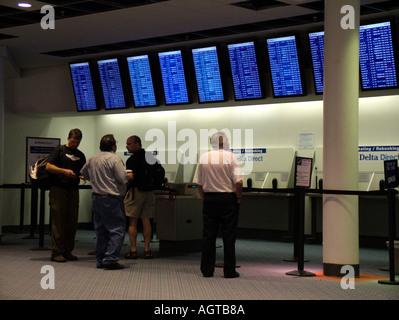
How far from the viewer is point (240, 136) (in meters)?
12.2

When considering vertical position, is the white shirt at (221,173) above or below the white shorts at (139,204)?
above

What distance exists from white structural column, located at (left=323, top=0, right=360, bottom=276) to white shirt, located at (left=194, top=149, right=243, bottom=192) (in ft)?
3.47

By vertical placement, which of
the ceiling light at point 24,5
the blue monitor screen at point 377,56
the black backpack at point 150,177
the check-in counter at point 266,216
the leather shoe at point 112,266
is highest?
the ceiling light at point 24,5

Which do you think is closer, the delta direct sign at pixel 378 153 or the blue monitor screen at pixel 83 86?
the delta direct sign at pixel 378 153

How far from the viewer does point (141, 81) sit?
12141 mm

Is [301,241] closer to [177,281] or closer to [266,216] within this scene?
[177,281]

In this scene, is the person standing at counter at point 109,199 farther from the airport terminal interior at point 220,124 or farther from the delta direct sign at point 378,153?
the delta direct sign at point 378,153

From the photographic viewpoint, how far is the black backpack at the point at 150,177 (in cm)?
895

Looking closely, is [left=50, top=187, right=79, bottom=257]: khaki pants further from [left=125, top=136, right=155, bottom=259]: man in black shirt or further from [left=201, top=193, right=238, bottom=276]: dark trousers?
[left=201, top=193, right=238, bottom=276]: dark trousers

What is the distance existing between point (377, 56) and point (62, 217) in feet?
15.9

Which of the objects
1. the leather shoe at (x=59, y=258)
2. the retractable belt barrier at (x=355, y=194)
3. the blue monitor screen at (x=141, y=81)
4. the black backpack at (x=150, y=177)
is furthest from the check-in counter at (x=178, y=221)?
the blue monitor screen at (x=141, y=81)

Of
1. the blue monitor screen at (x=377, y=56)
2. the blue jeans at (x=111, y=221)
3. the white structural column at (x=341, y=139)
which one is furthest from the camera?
the blue monitor screen at (x=377, y=56)

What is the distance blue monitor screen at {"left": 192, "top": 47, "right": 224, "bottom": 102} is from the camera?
11.2m


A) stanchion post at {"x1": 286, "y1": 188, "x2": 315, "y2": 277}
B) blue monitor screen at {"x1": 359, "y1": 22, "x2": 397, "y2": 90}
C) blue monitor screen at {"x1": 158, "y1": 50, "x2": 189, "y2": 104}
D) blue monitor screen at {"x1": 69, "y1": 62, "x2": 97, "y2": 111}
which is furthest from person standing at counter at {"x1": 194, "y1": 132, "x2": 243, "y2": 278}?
blue monitor screen at {"x1": 69, "y1": 62, "x2": 97, "y2": 111}
